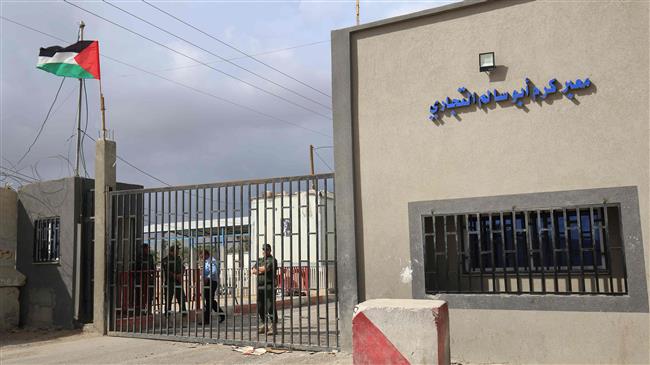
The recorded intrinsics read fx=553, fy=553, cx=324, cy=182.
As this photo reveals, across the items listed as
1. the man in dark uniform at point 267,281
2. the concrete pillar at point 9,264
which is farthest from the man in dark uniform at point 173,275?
the concrete pillar at point 9,264

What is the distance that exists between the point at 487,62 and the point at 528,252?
8.59ft

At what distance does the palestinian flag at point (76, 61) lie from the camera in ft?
44.9

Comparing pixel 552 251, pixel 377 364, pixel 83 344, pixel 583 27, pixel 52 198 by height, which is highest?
pixel 583 27

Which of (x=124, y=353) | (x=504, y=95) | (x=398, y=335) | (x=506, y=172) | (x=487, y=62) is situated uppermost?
(x=487, y=62)

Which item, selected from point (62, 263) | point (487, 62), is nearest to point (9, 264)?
point (62, 263)

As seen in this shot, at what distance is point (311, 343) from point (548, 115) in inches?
199

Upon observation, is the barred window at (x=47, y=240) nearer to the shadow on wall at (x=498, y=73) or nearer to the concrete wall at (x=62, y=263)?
the concrete wall at (x=62, y=263)

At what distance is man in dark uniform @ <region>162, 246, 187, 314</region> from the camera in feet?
35.2

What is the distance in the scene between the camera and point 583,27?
7.12 meters

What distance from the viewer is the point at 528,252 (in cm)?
722

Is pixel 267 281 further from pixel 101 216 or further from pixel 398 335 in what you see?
pixel 398 335

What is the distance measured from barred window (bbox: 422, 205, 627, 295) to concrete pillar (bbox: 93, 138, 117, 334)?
7097 mm

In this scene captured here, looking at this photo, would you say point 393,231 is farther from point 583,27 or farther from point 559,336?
point 583,27

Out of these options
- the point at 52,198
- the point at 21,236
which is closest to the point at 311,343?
the point at 52,198
